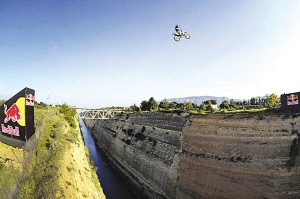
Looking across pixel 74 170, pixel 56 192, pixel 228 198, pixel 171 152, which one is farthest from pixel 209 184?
pixel 56 192

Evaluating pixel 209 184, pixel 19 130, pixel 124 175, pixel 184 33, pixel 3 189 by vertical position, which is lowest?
pixel 124 175

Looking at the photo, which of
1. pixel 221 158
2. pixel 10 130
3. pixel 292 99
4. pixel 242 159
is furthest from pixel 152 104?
pixel 10 130

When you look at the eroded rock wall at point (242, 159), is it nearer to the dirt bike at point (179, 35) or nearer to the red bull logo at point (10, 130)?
the dirt bike at point (179, 35)

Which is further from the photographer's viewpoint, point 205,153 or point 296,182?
point 205,153

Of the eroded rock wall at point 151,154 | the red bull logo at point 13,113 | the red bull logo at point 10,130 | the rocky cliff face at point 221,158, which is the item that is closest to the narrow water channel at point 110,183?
the eroded rock wall at point 151,154

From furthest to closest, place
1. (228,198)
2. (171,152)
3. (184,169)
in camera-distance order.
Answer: (171,152) < (184,169) < (228,198)

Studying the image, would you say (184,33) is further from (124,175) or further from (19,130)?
(124,175)

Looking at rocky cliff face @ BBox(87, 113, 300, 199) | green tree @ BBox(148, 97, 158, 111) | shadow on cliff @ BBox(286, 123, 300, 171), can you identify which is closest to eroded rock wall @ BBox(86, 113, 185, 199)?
rocky cliff face @ BBox(87, 113, 300, 199)

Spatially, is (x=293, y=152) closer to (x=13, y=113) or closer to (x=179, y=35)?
(x=179, y=35)
